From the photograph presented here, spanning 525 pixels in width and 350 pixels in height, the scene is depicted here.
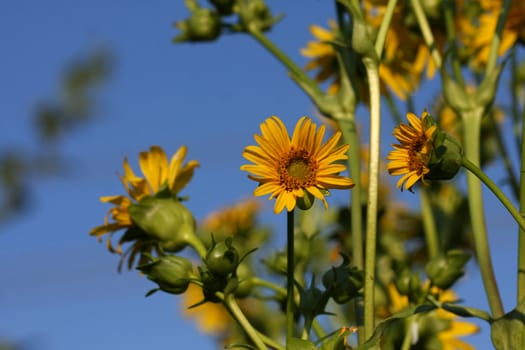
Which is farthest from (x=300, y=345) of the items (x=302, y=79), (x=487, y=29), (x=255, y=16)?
(x=487, y=29)

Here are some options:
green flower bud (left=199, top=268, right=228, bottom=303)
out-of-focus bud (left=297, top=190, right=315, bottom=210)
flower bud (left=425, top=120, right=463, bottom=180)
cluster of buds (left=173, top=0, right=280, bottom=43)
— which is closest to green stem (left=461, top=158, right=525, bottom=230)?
flower bud (left=425, top=120, right=463, bottom=180)

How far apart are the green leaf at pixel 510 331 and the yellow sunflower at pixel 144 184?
35cm

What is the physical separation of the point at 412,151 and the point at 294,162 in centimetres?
8

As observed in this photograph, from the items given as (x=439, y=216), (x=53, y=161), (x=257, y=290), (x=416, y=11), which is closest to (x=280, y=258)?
(x=257, y=290)

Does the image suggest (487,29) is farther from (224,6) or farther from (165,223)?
(165,223)

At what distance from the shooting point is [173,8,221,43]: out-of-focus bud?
115 centimetres

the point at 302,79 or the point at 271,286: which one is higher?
the point at 302,79

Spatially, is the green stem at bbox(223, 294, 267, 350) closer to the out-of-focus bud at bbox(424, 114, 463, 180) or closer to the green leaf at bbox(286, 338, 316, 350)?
the green leaf at bbox(286, 338, 316, 350)

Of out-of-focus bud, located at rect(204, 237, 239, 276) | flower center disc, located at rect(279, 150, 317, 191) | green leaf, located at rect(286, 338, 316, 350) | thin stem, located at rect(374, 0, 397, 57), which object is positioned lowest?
green leaf, located at rect(286, 338, 316, 350)

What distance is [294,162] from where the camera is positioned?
0.67 meters

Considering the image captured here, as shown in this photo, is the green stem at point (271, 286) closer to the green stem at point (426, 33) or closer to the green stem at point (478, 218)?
the green stem at point (478, 218)

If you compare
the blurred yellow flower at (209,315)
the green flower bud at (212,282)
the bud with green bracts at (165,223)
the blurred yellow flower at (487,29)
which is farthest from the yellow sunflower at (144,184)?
the blurred yellow flower at (209,315)

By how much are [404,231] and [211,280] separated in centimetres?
80

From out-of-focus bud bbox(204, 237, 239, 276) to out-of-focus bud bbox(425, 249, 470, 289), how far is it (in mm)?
243
